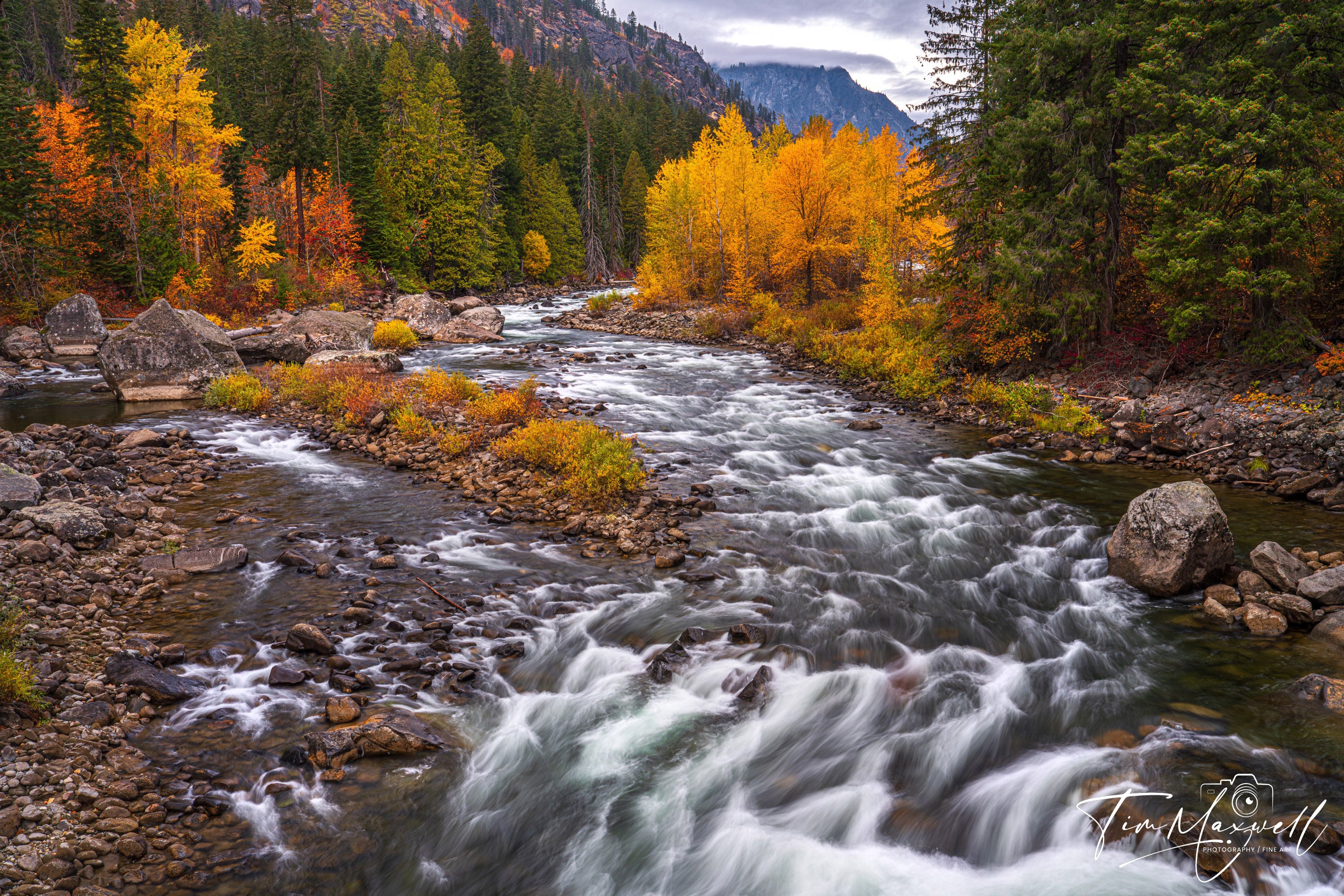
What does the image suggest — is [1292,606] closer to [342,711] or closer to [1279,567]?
[1279,567]

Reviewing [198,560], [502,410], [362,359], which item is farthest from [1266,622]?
[362,359]

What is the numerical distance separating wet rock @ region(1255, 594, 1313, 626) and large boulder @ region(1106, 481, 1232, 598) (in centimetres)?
78

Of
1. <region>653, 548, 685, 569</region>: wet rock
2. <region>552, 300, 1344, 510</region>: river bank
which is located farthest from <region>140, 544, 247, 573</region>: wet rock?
<region>552, 300, 1344, 510</region>: river bank

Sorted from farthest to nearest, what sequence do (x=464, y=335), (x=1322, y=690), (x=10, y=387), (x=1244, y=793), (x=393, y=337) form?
1. (x=464, y=335)
2. (x=393, y=337)
3. (x=10, y=387)
4. (x=1322, y=690)
5. (x=1244, y=793)

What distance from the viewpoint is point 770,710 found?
7.19 meters

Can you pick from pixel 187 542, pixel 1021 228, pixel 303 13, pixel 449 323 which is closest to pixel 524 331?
pixel 449 323

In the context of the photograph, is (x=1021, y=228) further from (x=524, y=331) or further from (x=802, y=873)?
(x=524, y=331)

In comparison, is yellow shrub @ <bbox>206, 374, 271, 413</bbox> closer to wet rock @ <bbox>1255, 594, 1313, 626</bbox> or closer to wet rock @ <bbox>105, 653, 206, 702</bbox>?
wet rock @ <bbox>105, 653, 206, 702</bbox>

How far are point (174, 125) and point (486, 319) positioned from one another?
16.8 metres

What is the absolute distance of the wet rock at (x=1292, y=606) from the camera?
26.1ft

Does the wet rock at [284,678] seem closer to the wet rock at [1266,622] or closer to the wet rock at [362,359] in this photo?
the wet rock at [1266,622]

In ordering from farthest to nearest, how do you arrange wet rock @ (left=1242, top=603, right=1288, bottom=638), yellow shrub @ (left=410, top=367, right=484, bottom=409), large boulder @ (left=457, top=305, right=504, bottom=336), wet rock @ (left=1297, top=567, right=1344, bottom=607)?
1. large boulder @ (left=457, top=305, right=504, bottom=336)
2. yellow shrub @ (left=410, top=367, right=484, bottom=409)
3. wet rock @ (left=1297, top=567, right=1344, bottom=607)
4. wet rock @ (left=1242, top=603, right=1288, bottom=638)

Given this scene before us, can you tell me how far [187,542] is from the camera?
392 inches

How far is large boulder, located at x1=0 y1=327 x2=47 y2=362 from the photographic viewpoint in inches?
949
